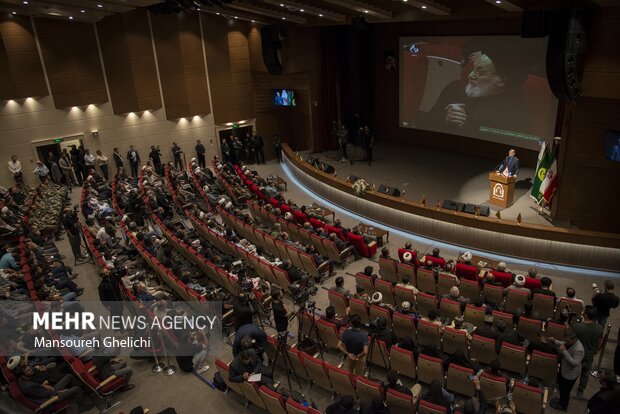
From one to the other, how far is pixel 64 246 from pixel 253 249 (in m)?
5.62

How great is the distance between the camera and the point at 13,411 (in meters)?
4.62

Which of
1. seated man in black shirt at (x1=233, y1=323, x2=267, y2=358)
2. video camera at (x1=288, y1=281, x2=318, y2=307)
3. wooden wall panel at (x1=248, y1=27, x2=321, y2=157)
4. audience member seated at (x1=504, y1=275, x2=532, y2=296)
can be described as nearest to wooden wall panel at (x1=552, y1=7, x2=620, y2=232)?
audience member seated at (x1=504, y1=275, x2=532, y2=296)

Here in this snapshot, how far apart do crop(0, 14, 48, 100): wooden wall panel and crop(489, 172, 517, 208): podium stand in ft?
49.0

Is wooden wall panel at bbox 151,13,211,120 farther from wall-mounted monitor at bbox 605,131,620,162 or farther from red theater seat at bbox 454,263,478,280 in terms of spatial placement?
wall-mounted monitor at bbox 605,131,620,162

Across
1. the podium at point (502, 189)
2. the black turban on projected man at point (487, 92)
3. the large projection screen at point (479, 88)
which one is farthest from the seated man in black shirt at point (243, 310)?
the black turban on projected man at point (487, 92)

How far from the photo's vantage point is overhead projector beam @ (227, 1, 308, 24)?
15.1 m

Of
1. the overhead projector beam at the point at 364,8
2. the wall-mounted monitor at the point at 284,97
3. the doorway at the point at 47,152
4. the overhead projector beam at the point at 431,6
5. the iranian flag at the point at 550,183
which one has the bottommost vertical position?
the iranian flag at the point at 550,183

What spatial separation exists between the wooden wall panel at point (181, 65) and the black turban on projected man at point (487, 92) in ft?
29.8

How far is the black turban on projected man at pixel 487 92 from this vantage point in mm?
13727

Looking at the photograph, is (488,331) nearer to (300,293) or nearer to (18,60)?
(300,293)

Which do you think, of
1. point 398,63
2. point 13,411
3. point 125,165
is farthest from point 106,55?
point 13,411

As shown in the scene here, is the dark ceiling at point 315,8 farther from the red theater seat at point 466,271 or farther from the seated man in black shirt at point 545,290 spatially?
the red theater seat at point 466,271

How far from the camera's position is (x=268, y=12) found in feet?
51.2

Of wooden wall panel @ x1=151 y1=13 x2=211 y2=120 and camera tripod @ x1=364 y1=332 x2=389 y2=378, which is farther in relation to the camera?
wooden wall panel @ x1=151 y1=13 x2=211 y2=120
